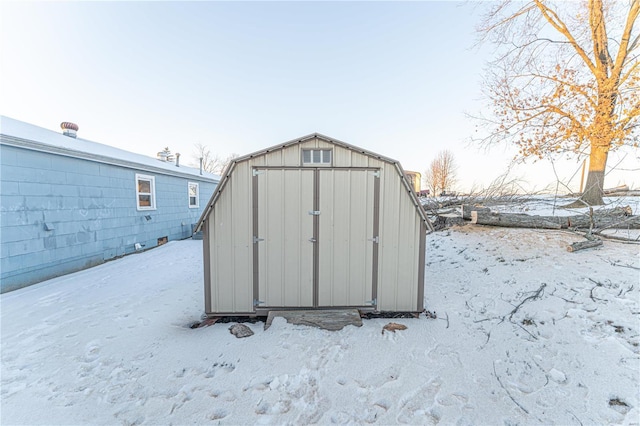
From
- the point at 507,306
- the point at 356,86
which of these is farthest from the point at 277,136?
the point at 507,306

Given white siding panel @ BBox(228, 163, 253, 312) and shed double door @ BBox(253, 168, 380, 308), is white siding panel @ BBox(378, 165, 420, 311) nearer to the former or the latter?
shed double door @ BBox(253, 168, 380, 308)

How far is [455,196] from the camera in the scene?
9.36 metres

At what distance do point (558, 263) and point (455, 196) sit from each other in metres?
5.39

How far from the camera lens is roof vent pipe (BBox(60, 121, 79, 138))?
7.49 m

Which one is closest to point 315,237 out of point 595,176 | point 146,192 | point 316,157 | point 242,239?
point 242,239

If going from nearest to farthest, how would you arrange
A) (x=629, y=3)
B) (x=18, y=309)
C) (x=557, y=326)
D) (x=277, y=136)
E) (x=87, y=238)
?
(x=557, y=326), (x=18, y=309), (x=87, y=238), (x=629, y=3), (x=277, y=136)

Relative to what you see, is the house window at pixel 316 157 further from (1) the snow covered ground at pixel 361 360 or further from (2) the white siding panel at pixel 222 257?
(1) the snow covered ground at pixel 361 360

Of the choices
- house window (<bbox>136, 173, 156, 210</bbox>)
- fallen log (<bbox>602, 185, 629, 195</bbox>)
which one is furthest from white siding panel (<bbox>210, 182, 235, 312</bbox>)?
fallen log (<bbox>602, 185, 629, 195</bbox>)

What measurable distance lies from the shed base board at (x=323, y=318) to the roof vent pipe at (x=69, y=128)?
9.24 m

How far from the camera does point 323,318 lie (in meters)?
3.50

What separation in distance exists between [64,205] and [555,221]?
483 inches

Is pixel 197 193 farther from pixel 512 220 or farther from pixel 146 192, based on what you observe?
pixel 512 220

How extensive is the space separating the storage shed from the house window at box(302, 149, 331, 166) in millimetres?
15

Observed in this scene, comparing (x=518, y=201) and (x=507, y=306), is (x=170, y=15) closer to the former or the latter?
(x=507, y=306)
